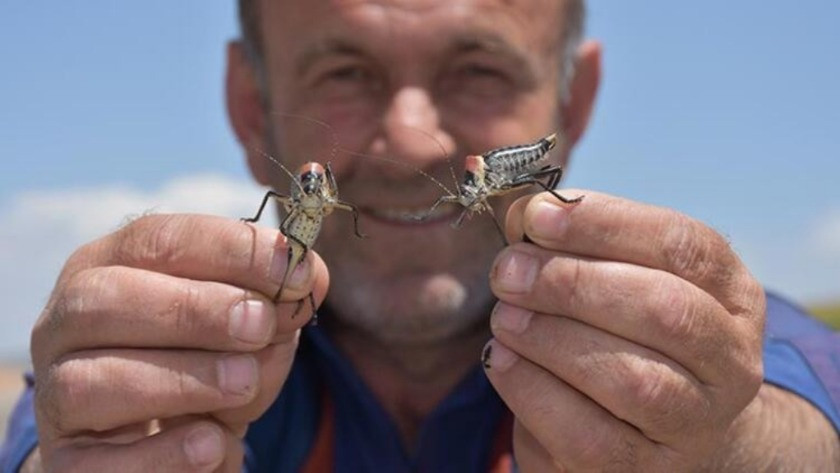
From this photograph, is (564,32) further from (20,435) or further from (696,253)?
(20,435)

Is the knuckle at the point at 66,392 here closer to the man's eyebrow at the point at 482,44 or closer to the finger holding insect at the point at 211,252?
the finger holding insect at the point at 211,252

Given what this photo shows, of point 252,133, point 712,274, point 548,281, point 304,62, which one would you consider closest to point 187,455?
point 548,281

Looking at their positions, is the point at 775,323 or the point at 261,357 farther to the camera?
the point at 775,323

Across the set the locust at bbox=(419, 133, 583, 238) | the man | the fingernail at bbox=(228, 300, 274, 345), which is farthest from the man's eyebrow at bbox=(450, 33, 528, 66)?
the fingernail at bbox=(228, 300, 274, 345)

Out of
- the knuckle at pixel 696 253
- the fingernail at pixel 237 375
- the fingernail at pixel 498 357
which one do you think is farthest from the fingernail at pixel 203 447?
the knuckle at pixel 696 253

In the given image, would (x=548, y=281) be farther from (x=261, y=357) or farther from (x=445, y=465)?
(x=445, y=465)

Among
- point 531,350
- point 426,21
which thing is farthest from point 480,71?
point 531,350

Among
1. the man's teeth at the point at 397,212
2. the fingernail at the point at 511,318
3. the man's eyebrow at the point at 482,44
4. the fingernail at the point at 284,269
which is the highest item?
the man's eyebrow at the point at 482,44
